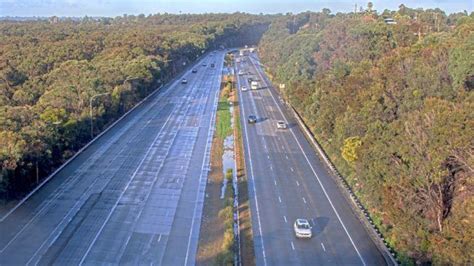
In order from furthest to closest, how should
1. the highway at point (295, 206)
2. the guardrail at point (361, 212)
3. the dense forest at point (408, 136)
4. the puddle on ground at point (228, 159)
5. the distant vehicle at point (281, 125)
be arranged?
the distant vehicle at point (281, 125) < the puddle on ground at point (228, 159) < the guardrail at point (361, 212) < the highway at point (295, 206) < the dense forest at point (408, 136)

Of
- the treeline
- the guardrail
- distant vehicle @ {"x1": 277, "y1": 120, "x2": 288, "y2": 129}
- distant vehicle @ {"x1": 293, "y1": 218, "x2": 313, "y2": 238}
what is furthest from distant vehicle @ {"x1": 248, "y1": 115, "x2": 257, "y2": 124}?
distant vehicle @ {"x1": 293, "y1": 218, "x2": 313, "y2": 238}

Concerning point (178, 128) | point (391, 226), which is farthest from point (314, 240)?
point (178, 128)

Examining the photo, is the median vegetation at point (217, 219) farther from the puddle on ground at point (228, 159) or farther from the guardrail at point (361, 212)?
the guardrail at point (361, 212)

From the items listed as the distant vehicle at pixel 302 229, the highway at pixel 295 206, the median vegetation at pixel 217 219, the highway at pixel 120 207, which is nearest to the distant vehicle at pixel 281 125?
the highway at pixel 295 206

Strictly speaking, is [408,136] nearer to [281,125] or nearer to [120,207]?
[120,207]

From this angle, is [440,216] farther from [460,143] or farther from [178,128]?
[178,128]

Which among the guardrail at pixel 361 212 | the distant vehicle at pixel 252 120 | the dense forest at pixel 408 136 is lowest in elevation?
the guardrail at pixel 361 212

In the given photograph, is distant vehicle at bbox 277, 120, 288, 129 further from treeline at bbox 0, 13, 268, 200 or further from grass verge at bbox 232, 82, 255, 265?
treeline at bbox 0, 13, 268, 200
